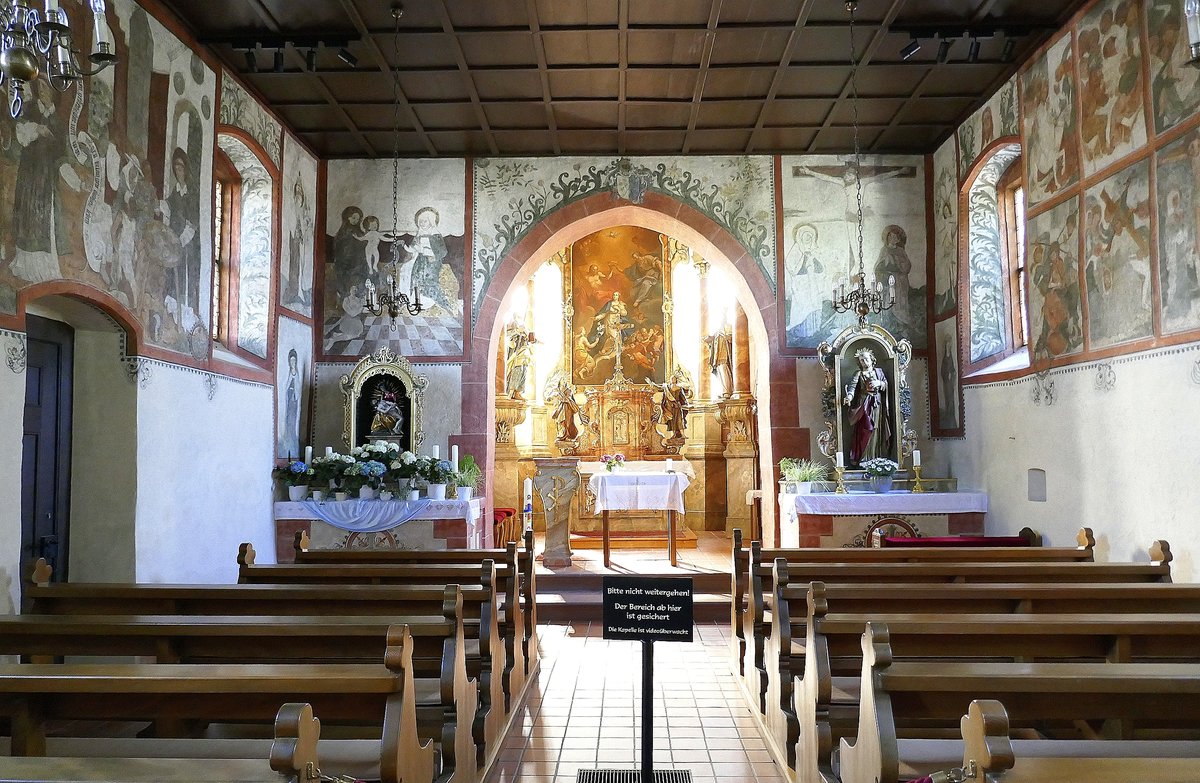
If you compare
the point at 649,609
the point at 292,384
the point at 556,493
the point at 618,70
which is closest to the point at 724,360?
the point at 556,493

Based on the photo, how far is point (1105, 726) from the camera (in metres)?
3.97

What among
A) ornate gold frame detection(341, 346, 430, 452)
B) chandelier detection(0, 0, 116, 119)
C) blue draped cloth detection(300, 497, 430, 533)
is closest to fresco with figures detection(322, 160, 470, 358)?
ornate gold frame detection(341, 346, 430, 452)

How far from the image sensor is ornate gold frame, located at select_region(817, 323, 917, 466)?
427 inches

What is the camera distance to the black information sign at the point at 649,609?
4023mm

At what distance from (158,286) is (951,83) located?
8.66 m

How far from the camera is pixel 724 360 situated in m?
16.3

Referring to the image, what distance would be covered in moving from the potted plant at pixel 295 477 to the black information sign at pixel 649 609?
6976 millimetres

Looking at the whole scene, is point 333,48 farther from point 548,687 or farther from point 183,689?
point 183,689

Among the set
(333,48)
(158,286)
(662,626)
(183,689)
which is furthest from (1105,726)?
(333,48)

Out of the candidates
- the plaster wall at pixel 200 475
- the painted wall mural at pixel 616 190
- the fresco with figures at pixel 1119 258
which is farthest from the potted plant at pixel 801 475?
the plaster wall at pixel 200 475

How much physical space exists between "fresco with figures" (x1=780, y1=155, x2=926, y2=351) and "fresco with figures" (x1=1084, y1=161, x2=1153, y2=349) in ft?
12.6

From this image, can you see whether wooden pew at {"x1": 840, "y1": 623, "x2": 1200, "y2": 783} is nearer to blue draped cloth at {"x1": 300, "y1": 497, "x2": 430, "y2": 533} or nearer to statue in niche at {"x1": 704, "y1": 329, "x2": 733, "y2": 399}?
blue draped cloth at {"x1": 300, "y1": 497, "x2": 430, "y2": 533}

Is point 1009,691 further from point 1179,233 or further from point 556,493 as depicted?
point 556,493

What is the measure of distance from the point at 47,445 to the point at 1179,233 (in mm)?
8943
